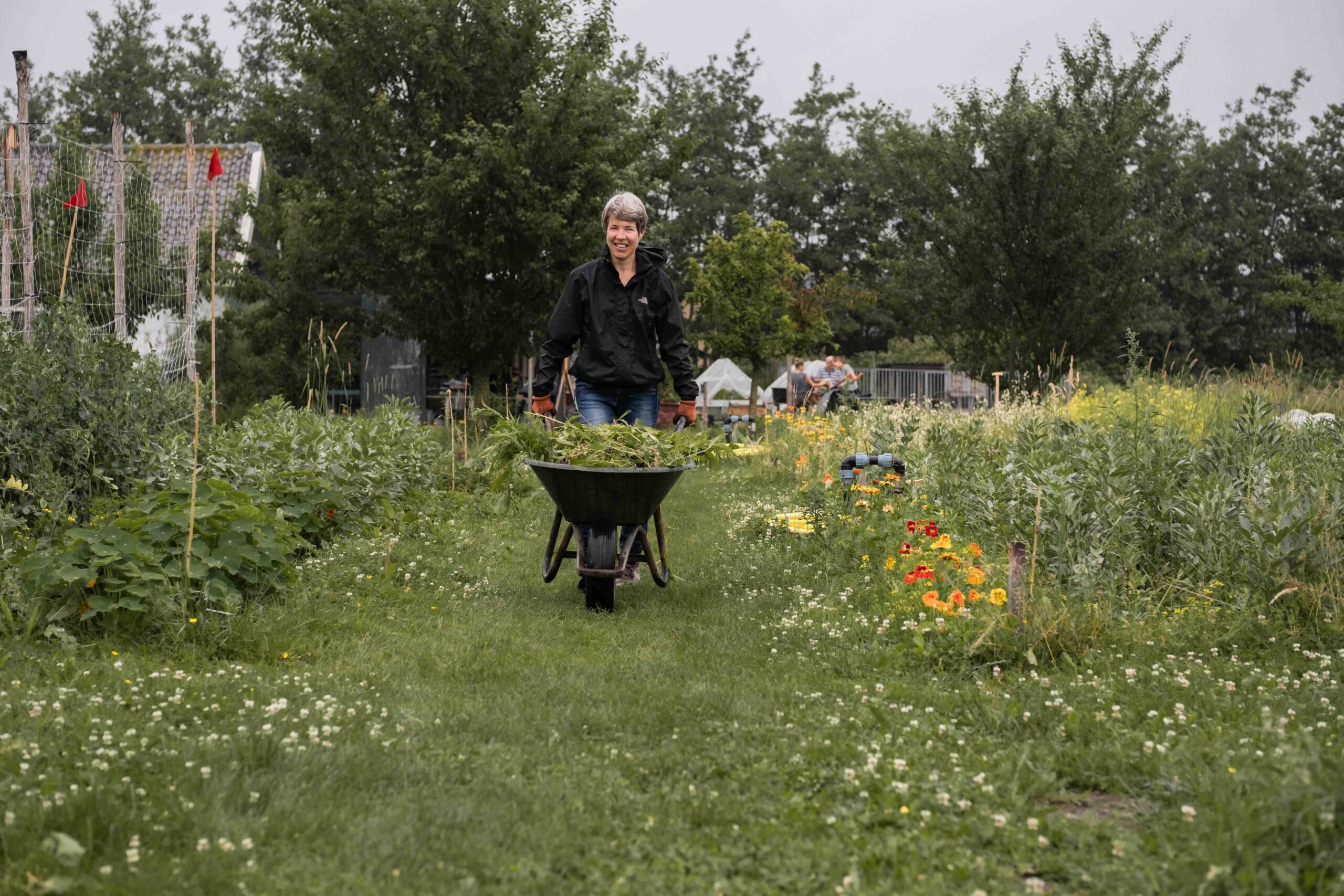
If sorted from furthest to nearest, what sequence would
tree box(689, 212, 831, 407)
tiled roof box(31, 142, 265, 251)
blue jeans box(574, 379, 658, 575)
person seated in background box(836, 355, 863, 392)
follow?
tree box(689, 212, 831, 407) → tiled roof box(31, 142, 265, 251) → person seated in background box(836, 355, 863, 392) → blue jeans box(574, 379, 658, 575)

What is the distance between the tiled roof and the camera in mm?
20578

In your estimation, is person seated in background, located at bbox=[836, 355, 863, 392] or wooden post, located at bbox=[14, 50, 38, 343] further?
person seated in background, located at bbox=[836, 355, 863, 392]

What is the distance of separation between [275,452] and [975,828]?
5.58 metres

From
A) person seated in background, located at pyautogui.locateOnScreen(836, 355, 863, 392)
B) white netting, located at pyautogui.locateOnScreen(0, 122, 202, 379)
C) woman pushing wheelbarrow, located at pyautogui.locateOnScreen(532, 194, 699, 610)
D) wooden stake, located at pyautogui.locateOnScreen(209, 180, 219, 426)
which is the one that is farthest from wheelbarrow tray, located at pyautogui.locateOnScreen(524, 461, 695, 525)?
person seated in background, located at pyautogui.locateOnScreen(836, 355, 863, 392)

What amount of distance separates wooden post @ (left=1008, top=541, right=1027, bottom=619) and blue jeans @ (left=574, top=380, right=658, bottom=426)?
232 cm

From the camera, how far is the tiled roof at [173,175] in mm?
20578

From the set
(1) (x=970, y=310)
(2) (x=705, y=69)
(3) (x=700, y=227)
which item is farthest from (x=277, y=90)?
(2) (x=705, y=69)

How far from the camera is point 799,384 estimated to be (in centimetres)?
2439

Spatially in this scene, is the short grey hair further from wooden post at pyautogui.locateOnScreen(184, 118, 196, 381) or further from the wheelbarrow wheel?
wooden post at pyautogui.locateOnScreen(184, 118, 196, 381)

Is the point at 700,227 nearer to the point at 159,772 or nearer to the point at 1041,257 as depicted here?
the point at 1041,257

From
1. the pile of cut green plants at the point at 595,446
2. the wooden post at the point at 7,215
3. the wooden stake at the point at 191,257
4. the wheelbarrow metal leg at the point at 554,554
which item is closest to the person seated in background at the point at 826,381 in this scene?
the wooden stake at the point at 191,257

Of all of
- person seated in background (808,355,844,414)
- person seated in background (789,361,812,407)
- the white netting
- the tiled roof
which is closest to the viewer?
the white netting

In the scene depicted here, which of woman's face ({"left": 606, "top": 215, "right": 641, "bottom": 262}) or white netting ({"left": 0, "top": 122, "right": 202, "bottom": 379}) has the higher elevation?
white netting ({"left": 0, "top": 122, "right": 202, "bottom": 379})

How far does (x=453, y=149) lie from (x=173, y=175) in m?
11.0
